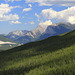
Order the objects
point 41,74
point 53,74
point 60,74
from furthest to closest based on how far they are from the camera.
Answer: point 41,74 → point 53,74 → point 60,74

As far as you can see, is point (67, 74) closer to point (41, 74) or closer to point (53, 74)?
point (53, 74)

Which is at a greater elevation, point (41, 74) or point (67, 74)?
point (67, 74)

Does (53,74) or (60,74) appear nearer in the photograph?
(60,74)

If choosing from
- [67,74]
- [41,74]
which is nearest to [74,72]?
[67,74]

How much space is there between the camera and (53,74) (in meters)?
30.5

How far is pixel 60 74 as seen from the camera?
1130 inches

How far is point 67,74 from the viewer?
2675cm

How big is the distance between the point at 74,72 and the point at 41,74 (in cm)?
897

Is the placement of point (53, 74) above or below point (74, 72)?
below

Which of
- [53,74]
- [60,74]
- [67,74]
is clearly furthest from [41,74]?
[67,74]

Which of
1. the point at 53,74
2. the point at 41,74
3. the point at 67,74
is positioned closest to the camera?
the point at 67,74

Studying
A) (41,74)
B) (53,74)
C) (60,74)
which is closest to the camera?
(60,74)

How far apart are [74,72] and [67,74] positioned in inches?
55.7

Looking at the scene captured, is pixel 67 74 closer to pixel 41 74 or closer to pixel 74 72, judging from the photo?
pixel 74 72
